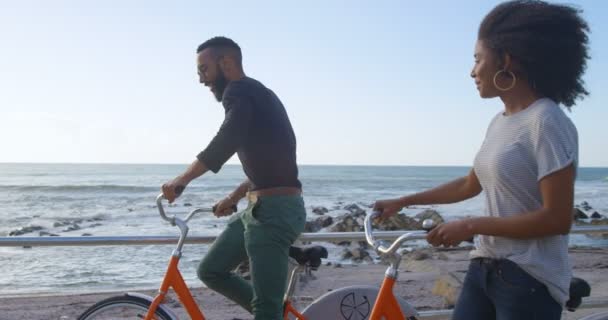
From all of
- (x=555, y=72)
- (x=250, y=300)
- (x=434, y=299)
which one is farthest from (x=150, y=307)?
(x=434, y=299)

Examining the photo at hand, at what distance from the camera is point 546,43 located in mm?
2275

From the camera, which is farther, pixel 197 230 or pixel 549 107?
pixel 197 230

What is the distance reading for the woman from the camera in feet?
7.25

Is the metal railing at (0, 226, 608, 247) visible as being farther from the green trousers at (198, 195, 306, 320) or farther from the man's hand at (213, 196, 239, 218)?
the green trousers at (198, 195, 306, 320)

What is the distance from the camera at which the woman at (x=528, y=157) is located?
221 centimetres

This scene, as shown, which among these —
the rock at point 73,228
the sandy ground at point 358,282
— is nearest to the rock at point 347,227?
the sandy ground at point 358,282

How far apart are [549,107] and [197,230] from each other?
19.9 metres

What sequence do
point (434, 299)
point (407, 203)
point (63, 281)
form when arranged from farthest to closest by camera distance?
point (63, 281) < point (434, 299) < point (407, 203)

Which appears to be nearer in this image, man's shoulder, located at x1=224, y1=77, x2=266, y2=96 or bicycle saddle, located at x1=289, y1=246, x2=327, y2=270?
man's shoulder, located at x1=224, y1=77, x2=266, y2=96

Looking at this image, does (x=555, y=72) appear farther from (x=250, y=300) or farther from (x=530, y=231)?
(x=250, y=300)

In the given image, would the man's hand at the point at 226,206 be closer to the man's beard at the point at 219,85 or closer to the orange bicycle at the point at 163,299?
the orange bicycle at the point at 163,299

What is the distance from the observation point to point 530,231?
2.23 metres

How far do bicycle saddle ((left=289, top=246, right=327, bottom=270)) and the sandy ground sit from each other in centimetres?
47

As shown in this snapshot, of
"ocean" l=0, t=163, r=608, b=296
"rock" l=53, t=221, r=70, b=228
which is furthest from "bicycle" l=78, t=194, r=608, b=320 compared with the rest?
"rock" l=53, t=221, r=70, b=228
